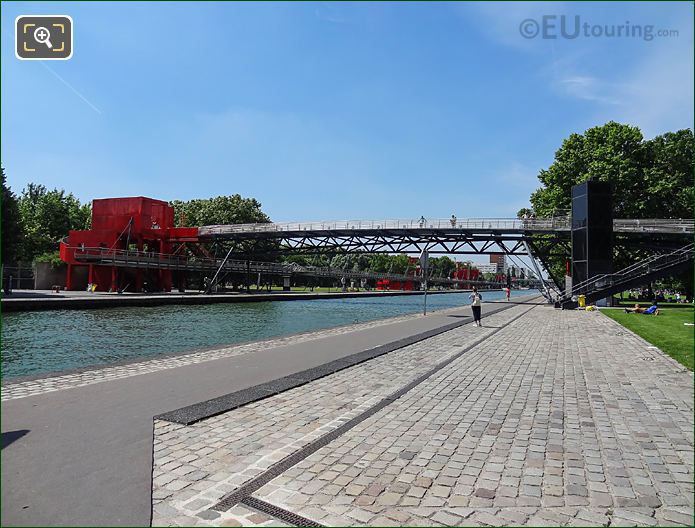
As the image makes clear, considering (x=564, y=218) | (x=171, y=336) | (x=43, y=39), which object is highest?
(x=564, y=218)

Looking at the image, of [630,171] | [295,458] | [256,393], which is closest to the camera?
[295,458]

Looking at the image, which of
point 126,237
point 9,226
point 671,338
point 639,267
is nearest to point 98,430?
point 671,338

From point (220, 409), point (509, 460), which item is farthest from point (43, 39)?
point (509, 460)

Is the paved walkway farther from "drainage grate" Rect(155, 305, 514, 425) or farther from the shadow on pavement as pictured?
"drainage grate" Rect(155, 305, 514, 425)

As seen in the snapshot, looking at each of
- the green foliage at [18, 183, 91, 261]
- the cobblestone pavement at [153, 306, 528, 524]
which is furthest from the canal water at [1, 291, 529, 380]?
the green foliage at [18, 183, 91, 261]

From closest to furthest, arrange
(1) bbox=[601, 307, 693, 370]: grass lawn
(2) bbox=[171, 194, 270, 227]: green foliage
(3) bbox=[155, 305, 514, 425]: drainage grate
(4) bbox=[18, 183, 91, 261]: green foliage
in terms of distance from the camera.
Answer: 1. (3) bbox=[155, 305, 514, 425]: drainage grate
2. (1) bbox=[601, 307, 693, 370]: grass lawn
3. (4) bbox=[18, 183, 91, 261]: green foliage
4. (2) bbox=[171, 194, 270, 227]: green foliage

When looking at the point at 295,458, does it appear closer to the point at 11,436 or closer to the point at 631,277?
the point at 11,436

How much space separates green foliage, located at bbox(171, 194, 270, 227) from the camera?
270 ft

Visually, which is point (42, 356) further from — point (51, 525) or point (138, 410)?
point (51, 525)

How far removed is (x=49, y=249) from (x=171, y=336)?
6368 cm

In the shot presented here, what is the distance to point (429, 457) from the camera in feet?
15.5

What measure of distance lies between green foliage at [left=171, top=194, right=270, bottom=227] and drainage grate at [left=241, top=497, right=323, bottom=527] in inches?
3182

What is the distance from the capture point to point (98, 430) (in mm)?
5344

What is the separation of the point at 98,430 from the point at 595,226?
35725mm
